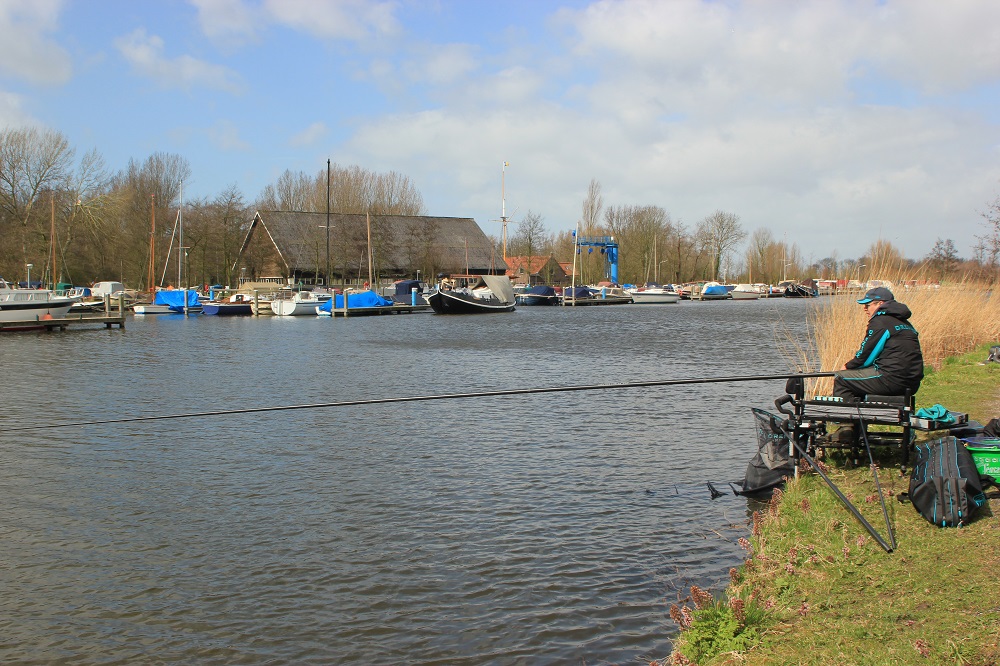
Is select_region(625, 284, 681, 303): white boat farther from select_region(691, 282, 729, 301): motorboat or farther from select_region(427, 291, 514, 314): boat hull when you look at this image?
select_region(427, 291, 514, 314): boat hull

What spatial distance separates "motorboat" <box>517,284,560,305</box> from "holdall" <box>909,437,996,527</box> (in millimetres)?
73960

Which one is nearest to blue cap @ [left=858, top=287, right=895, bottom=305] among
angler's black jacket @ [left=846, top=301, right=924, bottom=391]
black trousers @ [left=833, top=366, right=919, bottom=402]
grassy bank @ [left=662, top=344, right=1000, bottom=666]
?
angler's black jacket @ [left=846, top=301, right=924, bottom=391]

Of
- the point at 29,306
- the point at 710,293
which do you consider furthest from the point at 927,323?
the point at 710,293

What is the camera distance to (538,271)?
101 metres

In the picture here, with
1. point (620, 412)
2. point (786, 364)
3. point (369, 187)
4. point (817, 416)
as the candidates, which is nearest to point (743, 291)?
point (369, 187)

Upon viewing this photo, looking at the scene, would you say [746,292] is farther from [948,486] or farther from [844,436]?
[948,486]

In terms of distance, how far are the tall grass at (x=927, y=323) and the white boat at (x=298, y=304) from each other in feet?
156

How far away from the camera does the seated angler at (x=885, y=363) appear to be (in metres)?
7.98

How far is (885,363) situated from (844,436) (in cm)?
81

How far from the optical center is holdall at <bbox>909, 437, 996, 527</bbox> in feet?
20.7

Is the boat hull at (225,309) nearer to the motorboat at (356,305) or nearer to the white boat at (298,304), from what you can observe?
the white boat at (298,304)

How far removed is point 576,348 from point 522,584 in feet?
84.0

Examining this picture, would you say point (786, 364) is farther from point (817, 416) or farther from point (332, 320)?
point (332, 320)

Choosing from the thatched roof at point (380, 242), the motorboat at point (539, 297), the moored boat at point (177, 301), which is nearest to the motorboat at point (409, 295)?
the thatched roof at point (380, 242)
